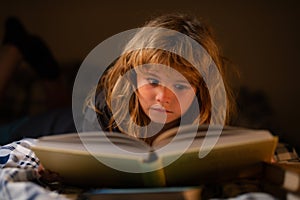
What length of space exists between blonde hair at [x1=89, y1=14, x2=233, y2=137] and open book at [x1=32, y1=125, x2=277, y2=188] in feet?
0.89

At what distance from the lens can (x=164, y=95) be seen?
843mm

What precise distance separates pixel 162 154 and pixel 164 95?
0.27 meters

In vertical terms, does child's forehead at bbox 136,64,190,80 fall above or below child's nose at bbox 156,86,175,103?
above

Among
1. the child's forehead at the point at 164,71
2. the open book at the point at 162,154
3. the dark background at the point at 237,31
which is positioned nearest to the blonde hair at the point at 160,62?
the child's forehead at the point at 164,71

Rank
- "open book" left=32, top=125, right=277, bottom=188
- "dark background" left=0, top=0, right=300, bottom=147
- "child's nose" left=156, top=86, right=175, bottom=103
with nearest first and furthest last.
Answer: "open book" left=32, top=125, right=277, bottom=188
"child's nose" left=156, top=86, right=175, bottom=103
"dark background" left=0, top=0, right=300, bottom=147

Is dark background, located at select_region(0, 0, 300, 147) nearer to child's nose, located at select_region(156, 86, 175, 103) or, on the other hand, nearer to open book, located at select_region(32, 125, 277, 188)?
child's nose, located at select_region(156, 86, 175, 103)

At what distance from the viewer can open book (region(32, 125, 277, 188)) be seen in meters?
0.60

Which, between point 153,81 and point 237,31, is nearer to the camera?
point 153,81

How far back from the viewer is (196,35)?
0.93 meters

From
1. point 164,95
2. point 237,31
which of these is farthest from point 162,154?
point 237,31

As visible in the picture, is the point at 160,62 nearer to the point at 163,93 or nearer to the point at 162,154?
the point at 163,93

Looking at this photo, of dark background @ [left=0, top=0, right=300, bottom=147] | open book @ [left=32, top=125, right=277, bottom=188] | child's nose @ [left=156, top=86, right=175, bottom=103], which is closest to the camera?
open book @ [left=32, top=125, right=277, bottom=188]

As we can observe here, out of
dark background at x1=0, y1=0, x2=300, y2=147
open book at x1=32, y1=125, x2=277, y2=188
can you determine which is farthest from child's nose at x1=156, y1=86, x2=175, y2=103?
dark background at x1=0, y1=0, x2=300, y2=147

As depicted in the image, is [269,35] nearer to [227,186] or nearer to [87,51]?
[87,51]
